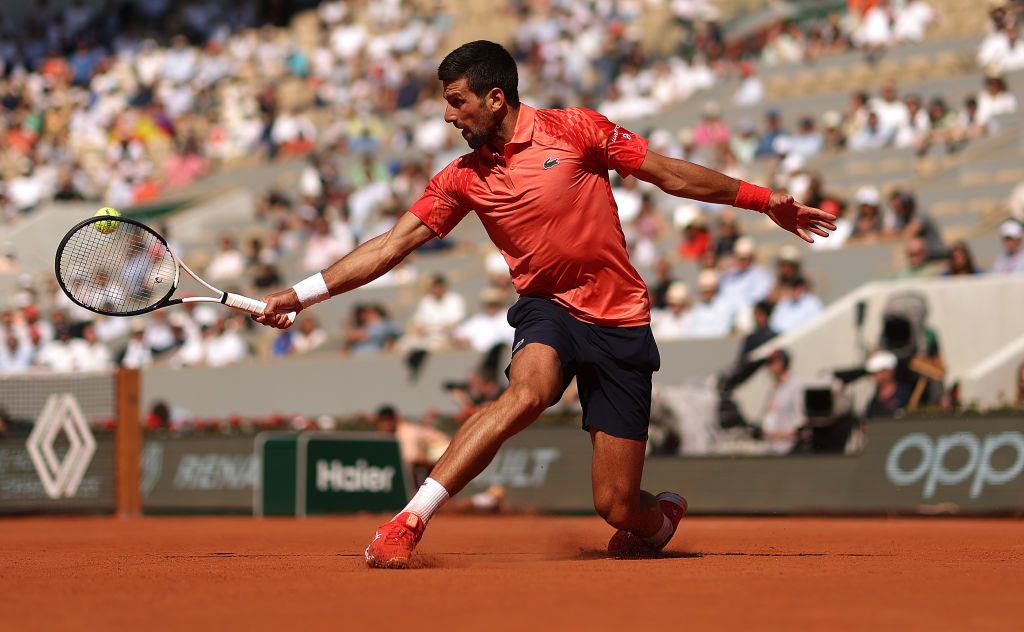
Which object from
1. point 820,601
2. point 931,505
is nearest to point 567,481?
point 931,505

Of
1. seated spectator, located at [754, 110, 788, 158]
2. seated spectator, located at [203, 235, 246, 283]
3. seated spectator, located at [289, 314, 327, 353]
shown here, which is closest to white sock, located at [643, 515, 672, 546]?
seated spectator, located at [754, 110, 788, 158]

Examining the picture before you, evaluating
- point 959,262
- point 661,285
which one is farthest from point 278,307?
point 661,285

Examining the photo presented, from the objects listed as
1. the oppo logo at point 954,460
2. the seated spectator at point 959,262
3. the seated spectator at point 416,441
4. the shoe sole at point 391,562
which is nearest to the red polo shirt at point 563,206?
the shoe sole at point 391,562

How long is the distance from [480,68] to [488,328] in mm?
12741

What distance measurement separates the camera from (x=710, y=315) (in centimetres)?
1858

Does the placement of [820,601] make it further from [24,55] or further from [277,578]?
[24,55]

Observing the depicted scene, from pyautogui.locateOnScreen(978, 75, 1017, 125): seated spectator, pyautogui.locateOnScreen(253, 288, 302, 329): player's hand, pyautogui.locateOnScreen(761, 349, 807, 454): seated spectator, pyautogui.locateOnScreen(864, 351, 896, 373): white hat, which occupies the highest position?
pyautogui.locateOnScreen(978, 75, 1017, 125): seated spectator

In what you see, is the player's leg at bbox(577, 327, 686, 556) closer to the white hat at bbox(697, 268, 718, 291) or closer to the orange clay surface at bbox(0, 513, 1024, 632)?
the orange clay surface at bbox(0, 513, 1024, 632)

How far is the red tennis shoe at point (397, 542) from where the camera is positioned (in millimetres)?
7223

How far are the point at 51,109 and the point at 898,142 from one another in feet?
67.0

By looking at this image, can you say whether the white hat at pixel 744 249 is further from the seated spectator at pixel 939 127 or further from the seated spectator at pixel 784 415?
the seated spectator at pixel 939 127

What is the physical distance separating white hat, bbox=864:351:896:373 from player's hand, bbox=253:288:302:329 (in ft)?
29.9

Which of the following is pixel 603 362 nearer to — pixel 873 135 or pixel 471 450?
pixel 471 450

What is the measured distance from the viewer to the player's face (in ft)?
25.1
